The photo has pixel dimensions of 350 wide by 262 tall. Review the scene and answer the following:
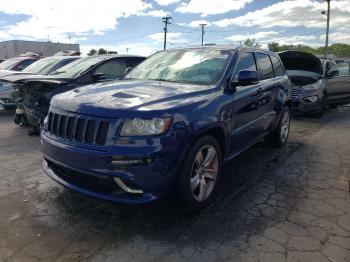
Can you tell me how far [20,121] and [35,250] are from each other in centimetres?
590

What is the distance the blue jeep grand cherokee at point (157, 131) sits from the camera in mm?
3145

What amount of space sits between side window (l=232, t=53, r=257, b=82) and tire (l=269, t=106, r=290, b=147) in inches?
59.9

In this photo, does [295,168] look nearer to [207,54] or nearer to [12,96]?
[207,54]

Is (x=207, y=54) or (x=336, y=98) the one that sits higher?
(x=207, y=54)

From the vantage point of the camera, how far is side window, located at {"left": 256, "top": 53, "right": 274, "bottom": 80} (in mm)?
5469

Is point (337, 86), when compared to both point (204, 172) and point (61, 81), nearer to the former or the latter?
point (61, 81)

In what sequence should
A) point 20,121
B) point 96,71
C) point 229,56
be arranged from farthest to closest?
point 20,121 < point 96,71 < point 229,56

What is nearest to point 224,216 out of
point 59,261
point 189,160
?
point 189,160

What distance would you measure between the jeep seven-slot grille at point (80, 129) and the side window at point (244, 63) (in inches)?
74.4

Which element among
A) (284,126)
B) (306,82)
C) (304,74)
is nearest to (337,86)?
(304,74)

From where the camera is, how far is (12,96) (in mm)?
9797

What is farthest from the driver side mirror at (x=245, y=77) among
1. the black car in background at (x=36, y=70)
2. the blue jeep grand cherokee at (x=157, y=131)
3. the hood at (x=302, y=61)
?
the hood at (x=302, y=61)

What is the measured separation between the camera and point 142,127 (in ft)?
10.4

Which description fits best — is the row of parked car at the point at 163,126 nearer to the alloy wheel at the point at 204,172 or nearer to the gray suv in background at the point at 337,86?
the alloy wheel at the point at 204,172
